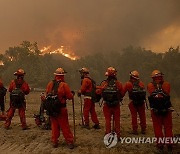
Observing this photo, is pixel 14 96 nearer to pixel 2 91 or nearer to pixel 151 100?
pixel 2 91

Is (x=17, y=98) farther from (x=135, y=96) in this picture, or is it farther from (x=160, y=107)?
(x=160, y=107)

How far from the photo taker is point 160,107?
24.8ft

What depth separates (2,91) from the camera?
40.3ft

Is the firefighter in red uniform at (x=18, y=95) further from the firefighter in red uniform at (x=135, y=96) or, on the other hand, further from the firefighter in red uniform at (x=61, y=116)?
the firefighter in red uniform at (x=135, y=96)

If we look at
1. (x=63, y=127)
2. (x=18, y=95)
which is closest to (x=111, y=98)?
(x=63, y=127)

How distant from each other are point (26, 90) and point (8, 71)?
34873mm

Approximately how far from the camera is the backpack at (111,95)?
8.65 metres

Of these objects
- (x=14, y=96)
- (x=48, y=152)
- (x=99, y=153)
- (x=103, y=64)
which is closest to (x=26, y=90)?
(x=14, y=96)

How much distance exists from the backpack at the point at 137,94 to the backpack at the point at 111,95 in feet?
2.45

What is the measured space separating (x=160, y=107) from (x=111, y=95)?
5.64 ft

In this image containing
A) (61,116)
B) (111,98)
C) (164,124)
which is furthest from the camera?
(111,98)

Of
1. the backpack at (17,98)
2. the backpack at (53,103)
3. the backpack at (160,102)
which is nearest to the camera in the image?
the backpack at (160,102)

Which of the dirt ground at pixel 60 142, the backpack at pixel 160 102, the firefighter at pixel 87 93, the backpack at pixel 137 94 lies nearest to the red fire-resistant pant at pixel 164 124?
the backpack at pixel 160 102

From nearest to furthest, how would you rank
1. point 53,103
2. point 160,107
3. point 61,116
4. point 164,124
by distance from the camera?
point 160,107 < point 164,124 < point 53,103 < point 61,116
